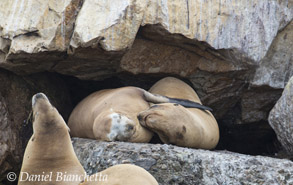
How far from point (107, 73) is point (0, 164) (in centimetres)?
149

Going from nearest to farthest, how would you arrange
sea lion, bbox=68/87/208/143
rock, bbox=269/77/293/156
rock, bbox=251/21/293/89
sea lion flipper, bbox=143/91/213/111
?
sea lion, bbox=68/87/208/143, rock, bbox=269/77/293/156, sea lion flipper, bbox=143/91/213/111, rock, bbox=251/21/293/89

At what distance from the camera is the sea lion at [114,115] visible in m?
5.12

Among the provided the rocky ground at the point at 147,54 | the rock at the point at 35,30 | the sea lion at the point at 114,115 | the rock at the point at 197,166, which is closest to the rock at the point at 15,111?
the rocky ground at the point at 147,54

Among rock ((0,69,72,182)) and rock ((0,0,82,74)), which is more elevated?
rock ((0,0,82,74))

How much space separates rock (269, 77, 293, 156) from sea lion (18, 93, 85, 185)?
2.31m

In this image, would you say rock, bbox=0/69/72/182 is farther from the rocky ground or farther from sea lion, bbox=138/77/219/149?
sea lion, bbox=138/77/219/149

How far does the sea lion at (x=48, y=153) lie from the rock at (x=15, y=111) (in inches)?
68.7

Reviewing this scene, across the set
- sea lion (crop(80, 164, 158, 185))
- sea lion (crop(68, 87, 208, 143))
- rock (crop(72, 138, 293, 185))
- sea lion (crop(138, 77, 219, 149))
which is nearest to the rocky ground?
sea lion (crop(68, 87, 208, 143))

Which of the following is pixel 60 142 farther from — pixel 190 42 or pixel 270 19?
pixel 270 19

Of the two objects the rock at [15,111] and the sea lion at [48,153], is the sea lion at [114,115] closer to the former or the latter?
the rock at [15,111]

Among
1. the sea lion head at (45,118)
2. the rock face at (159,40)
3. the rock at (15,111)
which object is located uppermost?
the rock face at (159,40)

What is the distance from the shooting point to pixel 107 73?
5996mm

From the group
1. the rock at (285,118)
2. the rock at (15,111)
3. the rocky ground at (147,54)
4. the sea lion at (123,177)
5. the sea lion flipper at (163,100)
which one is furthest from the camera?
the sea lion flipper at (163,100)

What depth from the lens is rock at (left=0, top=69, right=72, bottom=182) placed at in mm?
5613
